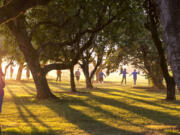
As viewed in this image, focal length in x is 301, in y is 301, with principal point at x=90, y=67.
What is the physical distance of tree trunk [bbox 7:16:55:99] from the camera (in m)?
16.9

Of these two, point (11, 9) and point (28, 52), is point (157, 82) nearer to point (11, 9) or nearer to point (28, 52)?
point (28, 52)

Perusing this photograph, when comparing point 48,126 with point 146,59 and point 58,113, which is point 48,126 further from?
point 146,59

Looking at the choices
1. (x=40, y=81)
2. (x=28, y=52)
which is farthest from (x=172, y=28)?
(x=40, y=81)

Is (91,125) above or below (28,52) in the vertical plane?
below

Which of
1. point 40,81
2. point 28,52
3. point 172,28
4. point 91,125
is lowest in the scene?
point 91,125

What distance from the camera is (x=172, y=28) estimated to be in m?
6.61

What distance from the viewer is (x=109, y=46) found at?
30.1m

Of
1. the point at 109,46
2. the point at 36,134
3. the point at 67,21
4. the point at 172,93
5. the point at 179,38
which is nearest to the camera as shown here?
the point at 179,38

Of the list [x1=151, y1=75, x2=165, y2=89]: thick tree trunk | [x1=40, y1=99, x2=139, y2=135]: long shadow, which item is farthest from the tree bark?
[x1=151, y1=75, x2=165, y2=89]: thick tree trunk

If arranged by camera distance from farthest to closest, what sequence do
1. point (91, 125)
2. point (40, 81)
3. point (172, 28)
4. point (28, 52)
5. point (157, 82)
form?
point (157, 82) → point (40, 81) → point (28, 52) → point (91, 125) → point (172, 28)

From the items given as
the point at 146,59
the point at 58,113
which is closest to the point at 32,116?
the point at 58,113

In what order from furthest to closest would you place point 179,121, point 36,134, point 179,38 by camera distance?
1. point 179,121
2. point 36,134
3. point 179,38

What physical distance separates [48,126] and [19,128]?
893 mm

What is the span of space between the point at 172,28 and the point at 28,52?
11661 mm
